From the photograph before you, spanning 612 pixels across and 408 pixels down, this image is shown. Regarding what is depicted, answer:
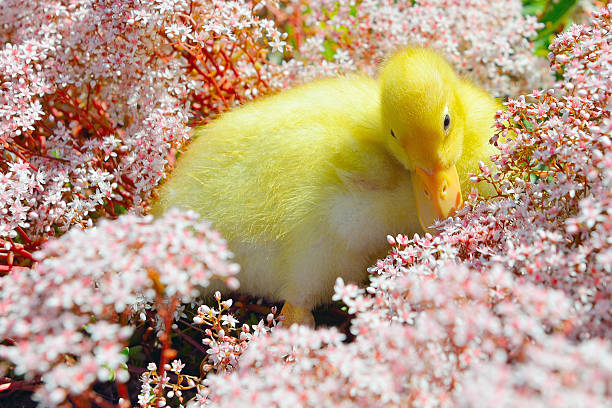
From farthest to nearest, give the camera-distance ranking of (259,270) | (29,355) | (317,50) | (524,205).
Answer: (317,50) < (259,270) < (524,205) < (29,355)

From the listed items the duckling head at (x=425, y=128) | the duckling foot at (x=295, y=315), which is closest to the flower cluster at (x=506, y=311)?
the duckling head at (x=425, y=128)

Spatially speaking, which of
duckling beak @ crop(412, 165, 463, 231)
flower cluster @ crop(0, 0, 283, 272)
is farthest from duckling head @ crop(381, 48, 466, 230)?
flower cluster @ crop(0, 0, 283, 272)

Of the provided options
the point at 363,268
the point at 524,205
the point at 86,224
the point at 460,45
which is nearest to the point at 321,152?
the point at 363,268

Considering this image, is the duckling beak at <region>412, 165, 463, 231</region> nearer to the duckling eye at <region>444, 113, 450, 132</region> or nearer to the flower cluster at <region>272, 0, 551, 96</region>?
the duckling eye at <region>444, 113, 450, 132</region>

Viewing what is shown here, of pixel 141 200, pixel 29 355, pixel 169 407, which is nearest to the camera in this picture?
pixel 29 355

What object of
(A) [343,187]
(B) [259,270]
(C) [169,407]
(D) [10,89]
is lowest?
(C) [169,407]

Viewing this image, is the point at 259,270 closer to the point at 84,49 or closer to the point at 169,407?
the point at 169,407

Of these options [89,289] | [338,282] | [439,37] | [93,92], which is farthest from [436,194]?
[93,92]
